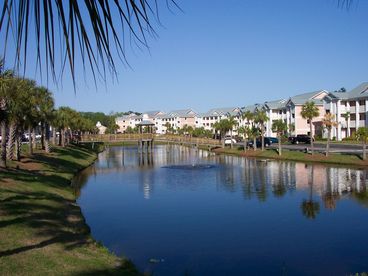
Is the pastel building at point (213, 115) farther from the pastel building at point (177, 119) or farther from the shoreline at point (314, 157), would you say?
the shoreline at point (314, 157)

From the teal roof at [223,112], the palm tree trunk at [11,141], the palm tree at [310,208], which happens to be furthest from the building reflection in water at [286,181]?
the teal roof at [223,112]

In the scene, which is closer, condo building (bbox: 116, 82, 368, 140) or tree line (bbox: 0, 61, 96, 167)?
tree line (bbox: 0, 61, 96, 167)

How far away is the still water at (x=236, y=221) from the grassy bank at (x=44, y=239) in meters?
1.66

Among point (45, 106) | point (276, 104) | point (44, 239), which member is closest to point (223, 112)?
point (276, 104)

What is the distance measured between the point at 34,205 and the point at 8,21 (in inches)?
801

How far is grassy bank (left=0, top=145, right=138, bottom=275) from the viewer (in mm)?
11570

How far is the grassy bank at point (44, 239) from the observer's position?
1157 centimetres

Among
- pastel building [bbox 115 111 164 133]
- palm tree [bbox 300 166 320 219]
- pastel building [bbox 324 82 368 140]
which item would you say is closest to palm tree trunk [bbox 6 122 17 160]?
palm tree [bbox 300 166 320 219]

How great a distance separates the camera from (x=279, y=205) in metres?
26.8

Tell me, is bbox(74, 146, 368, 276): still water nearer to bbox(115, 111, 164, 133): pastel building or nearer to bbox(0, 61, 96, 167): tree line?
bbox(0, 61, 96, 167): tree line

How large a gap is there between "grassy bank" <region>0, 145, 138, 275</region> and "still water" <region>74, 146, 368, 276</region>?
1.66m

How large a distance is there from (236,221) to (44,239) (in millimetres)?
10976

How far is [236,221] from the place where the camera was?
75.0 ft

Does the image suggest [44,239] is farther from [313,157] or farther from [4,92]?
[313,157]
